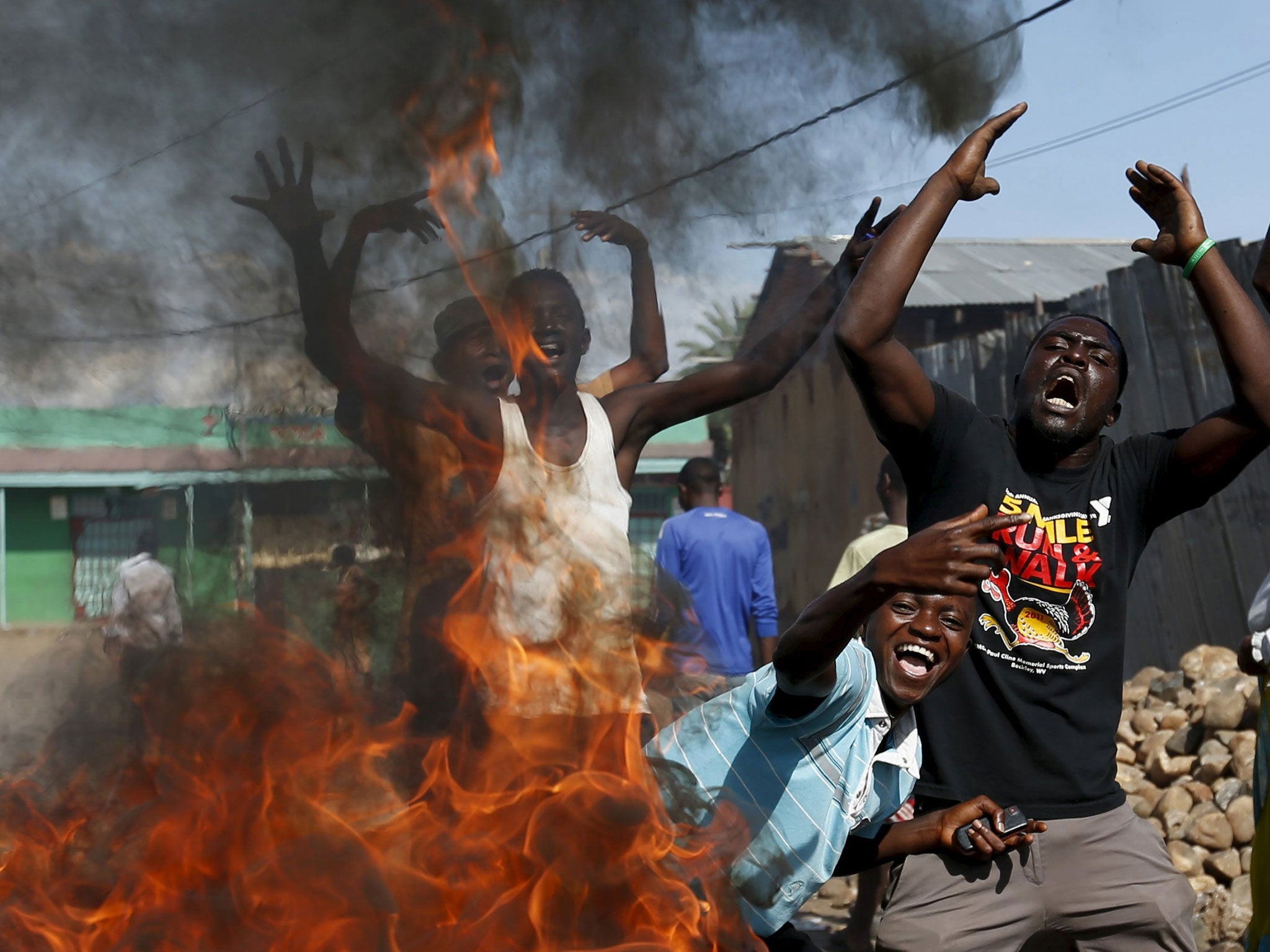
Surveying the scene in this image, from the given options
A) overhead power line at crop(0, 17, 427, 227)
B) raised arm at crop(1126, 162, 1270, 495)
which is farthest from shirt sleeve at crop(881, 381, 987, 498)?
overhead power line at crop(0, 17, 427, 227)

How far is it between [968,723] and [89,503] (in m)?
2.48

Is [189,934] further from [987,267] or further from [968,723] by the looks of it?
[987,267]

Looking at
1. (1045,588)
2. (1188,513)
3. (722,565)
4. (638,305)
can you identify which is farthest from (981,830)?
(1188,513)

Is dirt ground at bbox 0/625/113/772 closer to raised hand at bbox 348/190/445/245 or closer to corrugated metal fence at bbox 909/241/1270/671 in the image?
raised hand at bbox 348/190/445/245

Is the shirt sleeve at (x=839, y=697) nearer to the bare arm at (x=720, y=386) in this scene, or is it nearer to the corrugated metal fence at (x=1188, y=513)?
the bare arm at (x=720, y=386)

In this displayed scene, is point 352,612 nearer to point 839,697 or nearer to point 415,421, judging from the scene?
point 415,421

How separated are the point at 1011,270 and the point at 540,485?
30.6ft

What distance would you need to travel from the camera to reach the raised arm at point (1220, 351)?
246cm

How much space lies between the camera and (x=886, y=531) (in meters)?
5.06

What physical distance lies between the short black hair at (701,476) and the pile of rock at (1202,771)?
2.01 meters

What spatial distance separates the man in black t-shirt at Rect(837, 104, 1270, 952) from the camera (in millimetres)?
2375

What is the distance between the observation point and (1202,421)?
257 cm

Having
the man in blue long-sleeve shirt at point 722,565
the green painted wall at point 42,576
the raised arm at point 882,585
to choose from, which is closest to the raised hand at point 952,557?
the raised arm at point 882,585

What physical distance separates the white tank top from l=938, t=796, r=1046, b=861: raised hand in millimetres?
729
